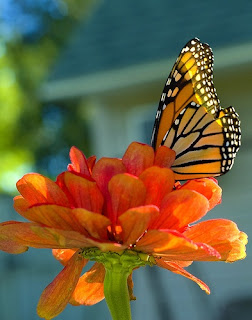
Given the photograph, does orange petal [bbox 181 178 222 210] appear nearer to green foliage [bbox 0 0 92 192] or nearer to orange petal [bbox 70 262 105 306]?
orange petal [bbox 70 262 105 306]

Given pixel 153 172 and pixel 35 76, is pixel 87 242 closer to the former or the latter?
pixel 153 172

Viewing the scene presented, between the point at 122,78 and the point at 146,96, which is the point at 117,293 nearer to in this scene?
the point at 122,78

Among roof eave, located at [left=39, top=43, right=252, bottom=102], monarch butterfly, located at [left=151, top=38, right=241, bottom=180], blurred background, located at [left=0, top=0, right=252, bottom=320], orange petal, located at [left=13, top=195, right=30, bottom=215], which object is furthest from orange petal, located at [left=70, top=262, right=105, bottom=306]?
roof eave, located at [left=39, top=43, right=252, bottom=102]

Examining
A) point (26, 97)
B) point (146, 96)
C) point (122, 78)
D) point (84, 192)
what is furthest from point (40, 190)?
point (26, 97)

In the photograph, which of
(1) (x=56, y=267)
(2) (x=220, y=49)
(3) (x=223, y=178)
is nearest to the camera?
(2) (x=220, y=49)

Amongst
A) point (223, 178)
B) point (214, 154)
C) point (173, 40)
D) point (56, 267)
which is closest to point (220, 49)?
point (173, 40)

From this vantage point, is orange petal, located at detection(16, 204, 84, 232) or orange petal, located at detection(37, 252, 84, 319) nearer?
orange petal, located at detection(16, 204, 84, 232)

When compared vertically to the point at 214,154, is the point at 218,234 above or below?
below

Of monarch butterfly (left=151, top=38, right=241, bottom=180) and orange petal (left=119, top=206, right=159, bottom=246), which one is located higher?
monarch butterfly (left=151, top=38, right=241, bottom=180)
